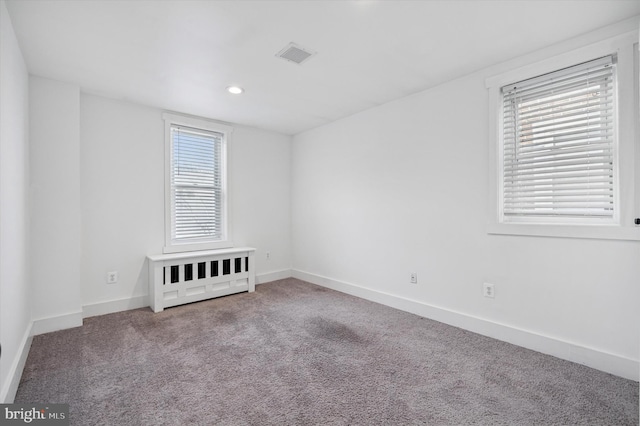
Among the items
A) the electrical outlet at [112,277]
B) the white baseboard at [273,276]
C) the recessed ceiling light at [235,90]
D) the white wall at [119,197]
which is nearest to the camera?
the recessed ceiling light at [235,90]

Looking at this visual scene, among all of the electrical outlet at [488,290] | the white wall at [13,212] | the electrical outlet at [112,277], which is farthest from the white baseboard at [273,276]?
the electrical outlet at [488,290]

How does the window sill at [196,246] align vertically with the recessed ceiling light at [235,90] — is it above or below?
below

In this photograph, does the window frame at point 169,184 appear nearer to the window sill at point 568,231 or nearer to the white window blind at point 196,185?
the white window blind at point 196,185

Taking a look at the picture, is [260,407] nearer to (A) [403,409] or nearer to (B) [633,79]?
(A) [403,409]

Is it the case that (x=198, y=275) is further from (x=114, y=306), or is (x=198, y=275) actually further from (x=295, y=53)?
(x=295, y=53)

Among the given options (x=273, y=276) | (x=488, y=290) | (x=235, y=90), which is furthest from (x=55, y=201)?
(x=488, y=290)

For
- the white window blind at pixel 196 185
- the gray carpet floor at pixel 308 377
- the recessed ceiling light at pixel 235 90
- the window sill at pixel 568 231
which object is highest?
the recessed ceiling light at pixel 235 90

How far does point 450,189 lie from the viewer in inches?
119

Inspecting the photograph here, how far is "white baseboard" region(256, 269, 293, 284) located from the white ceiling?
2.71m

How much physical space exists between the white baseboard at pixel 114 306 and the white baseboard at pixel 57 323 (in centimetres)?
27

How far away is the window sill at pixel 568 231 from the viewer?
81.0 inches

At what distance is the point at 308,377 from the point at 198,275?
2.26 metres

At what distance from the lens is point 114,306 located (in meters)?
3.40

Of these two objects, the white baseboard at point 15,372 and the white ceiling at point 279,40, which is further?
the white ceiling at point 279,40
